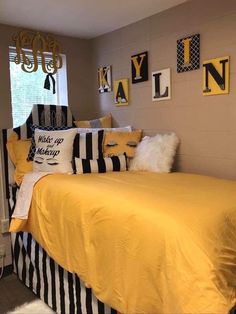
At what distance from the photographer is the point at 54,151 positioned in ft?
7.57

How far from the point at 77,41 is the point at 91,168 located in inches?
57.8

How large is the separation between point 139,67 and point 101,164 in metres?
0.94

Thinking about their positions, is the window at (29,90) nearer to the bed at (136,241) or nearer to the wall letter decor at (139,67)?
the wall letter decor at (139,67)

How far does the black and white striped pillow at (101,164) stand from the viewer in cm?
232

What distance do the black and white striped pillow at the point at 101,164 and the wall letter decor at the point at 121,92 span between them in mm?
644

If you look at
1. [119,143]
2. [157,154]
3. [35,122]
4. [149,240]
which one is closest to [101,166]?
[119,143]

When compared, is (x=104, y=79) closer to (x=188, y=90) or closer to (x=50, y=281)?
(x=188, y=90)

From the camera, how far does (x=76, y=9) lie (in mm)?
2307

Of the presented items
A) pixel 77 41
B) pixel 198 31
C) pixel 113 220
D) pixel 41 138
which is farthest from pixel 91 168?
pixel 77 41

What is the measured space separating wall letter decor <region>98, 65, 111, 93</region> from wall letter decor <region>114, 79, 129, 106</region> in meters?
0.11

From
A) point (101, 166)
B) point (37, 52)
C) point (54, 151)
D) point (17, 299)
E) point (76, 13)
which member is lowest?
point (17, 299)

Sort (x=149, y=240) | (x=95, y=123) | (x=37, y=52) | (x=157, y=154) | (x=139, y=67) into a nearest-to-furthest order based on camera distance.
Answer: (x=149, y=240) → (x=157, y=154) → (x=139, y=67) → (x=37, y=52) → (x=95, y=123)

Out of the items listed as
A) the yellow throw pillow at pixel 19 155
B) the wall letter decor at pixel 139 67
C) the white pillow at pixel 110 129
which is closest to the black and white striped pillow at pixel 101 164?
the white pillow at pixel 110 129

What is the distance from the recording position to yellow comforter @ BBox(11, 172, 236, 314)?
1126 mm
